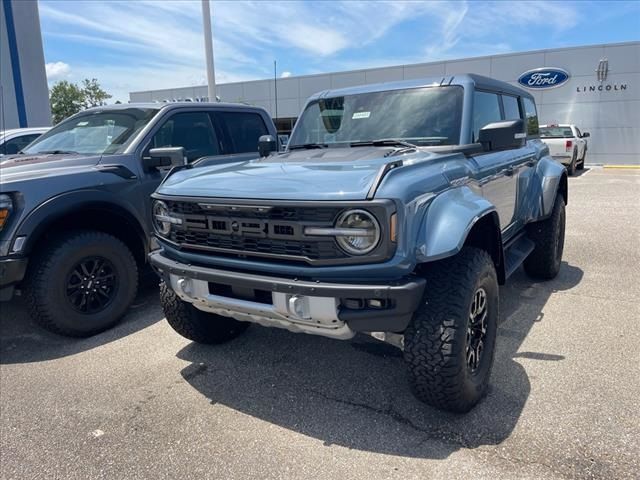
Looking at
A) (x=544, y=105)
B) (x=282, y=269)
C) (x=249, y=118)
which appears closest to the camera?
(x=282, y=269)

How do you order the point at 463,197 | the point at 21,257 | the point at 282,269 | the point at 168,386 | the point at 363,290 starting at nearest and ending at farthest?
the point at 363,290
the point at 282,269
the point at 463,197
the point at 168,386
the point at 21,257

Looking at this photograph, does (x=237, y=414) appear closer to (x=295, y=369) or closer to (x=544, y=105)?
(x=295, y=369)

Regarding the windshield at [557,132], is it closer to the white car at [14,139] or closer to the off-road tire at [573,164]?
the off-road tire at [573,164]

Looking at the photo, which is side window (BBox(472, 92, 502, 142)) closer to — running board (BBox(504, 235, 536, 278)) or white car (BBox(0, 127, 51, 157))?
running board (BBox(504, 235, 536, 278))

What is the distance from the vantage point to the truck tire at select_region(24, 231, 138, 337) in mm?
3707

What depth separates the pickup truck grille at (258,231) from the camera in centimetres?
236

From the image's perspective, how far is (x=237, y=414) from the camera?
2.81 m

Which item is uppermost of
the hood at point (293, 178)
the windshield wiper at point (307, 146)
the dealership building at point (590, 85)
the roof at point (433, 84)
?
the dealership building at point (590, 85)

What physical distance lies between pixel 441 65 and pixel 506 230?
64.5ft

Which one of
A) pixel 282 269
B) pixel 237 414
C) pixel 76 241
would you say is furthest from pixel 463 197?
pixel 76 241

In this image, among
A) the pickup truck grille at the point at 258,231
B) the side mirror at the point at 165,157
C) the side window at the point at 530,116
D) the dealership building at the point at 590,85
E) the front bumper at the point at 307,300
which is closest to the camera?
the front bumper at the point at 307,300

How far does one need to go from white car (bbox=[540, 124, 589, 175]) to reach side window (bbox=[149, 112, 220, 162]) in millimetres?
12574

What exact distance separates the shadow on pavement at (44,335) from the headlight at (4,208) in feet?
3.31

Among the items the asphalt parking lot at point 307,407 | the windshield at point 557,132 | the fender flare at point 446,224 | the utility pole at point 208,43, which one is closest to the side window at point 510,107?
the asphalt parking lot at point 307,407
